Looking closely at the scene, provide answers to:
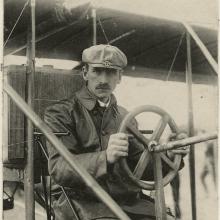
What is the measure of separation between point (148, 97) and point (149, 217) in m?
2.03

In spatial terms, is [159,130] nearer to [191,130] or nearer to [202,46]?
[202,46]

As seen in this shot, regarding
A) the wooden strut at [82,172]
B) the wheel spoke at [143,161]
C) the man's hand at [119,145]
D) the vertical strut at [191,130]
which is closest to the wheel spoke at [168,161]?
the wheel spoke at [143,161]

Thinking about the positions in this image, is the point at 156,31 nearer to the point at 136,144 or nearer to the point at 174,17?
the point at 174,17

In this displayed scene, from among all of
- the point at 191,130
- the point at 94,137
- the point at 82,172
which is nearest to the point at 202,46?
the point at 191,130

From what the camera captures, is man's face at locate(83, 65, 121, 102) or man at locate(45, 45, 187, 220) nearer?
man at locate(45, 45, 187, 220)

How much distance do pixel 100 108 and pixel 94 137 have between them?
18 centimetres

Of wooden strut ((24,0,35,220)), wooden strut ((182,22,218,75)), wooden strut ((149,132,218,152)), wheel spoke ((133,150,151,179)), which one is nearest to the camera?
wooden strut ((149,132,218,152))

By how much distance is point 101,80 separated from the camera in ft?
7.51

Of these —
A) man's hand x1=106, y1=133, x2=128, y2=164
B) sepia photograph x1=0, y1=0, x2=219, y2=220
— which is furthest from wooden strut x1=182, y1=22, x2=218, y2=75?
man's hand x1=106, y1=133, x2=128, y2=164

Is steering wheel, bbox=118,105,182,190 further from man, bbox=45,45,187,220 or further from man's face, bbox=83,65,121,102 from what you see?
man's face, bbox=83,65,121,102

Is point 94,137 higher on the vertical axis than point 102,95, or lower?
lower

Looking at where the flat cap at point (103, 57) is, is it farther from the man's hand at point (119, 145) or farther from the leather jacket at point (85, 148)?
the man's hand at point (119, 145)

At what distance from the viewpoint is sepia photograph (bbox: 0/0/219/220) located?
1.96 meters

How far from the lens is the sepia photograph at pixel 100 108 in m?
1.96
